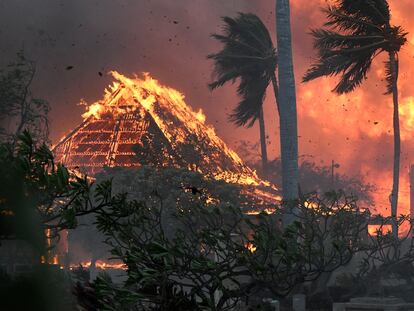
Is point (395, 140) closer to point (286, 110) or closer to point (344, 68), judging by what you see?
point (344, 68)

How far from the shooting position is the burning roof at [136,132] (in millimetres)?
63750

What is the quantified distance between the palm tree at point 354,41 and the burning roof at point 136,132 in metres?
19.6

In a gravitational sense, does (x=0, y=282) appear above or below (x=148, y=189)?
below

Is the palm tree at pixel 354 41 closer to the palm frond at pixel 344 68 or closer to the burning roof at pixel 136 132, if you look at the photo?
the palm frond at pixel 344 68

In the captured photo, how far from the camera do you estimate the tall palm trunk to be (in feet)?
109

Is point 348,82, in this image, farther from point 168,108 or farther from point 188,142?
point 168,108

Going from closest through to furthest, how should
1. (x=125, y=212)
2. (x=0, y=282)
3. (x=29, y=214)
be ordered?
1. (x=0, y=282)
2. (x=29, y=214)
3. (x=125, y=212)

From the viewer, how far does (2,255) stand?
990 inches

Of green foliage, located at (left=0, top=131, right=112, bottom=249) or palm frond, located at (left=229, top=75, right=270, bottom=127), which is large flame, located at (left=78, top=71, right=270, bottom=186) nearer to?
palm frond, located at (left=229, top=75, right=270, bottom=127)

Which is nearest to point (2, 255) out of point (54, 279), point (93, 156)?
point (54, 279)

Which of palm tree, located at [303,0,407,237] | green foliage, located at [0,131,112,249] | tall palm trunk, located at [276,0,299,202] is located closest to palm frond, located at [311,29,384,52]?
palm tree, located at [303,0,407,237]

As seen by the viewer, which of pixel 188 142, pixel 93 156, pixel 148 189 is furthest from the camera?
pixel 93 156

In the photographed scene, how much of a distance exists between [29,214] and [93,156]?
70.5 m

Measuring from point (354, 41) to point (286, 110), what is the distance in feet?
35.5
